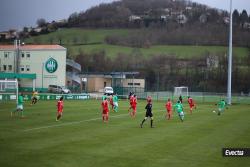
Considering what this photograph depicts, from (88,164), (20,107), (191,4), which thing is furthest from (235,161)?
(191,4)

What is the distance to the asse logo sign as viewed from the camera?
85688 millimetres

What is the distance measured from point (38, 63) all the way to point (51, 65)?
394cm

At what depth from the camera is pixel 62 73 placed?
292ft

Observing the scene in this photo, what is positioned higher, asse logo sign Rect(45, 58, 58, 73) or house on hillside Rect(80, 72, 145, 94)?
asse logo sign Rect(45, 58, 58, 73)

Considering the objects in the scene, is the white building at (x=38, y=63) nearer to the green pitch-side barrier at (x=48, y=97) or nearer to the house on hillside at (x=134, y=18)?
the green pitch-side barrier at (x=48, y=97)

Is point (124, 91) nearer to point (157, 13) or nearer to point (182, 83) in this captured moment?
point (182, 83)

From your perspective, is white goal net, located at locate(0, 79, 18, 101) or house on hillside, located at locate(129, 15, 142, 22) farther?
house on hillside, located at locate(129, 15, 142, 22)

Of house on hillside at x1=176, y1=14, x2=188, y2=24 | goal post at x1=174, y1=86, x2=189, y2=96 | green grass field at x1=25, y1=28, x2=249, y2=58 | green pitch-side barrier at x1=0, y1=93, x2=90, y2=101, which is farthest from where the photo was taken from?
house on hillside at x1=176, y1=14, x2=188, y2=24

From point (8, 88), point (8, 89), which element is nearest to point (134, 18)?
point (8, 88)

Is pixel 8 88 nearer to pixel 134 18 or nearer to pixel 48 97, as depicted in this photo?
pixel 48 97

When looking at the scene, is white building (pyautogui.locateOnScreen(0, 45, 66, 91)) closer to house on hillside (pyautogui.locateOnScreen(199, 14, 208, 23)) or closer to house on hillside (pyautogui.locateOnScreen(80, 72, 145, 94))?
house on hillside (pyautogui.locateOnScreen(80, 72, 145, 94))

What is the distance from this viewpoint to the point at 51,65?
281 ft

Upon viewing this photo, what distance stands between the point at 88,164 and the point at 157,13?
483ft

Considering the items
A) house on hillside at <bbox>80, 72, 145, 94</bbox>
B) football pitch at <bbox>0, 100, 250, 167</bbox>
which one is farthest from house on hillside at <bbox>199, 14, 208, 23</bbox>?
football pitch at <bbox>0, 100, 250, 167</bbox>
